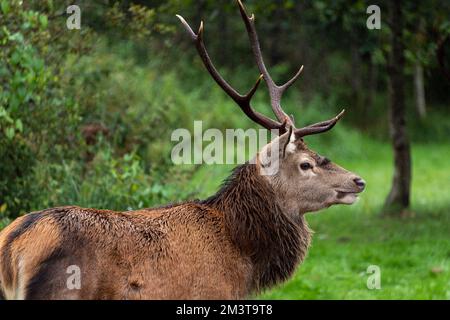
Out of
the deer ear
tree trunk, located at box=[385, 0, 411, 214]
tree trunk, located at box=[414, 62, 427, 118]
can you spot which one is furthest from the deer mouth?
tree trunk, located at box=[414, 62, 427, 118]

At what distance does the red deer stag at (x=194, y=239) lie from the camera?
4.90m

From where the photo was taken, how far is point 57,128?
886cm

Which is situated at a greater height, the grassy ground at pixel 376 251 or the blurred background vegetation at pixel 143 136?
the blurred background vegetation at pixel 143 136

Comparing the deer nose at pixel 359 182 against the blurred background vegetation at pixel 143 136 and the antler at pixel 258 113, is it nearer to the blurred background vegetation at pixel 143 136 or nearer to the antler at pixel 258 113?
the antler at pixel 258 113

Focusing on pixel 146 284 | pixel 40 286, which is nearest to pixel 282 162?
pixel 146 284

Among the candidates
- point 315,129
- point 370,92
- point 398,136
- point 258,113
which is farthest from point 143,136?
point 370,92

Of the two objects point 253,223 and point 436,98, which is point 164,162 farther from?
point 436,98

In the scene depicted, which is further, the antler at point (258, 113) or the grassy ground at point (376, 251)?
the grassy ground at point (376, 251)

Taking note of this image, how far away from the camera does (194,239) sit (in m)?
5.57

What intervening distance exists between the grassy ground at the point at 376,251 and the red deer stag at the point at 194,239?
0.46 m

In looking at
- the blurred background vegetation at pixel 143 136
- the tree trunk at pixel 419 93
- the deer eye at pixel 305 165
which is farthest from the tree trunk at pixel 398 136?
the tree trunk at pixel 419 93

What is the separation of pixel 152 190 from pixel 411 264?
3173 millimetres

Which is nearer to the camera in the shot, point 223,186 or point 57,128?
point 223,186

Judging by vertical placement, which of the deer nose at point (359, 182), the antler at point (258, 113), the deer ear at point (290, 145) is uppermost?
the antler at point (258, 113)
